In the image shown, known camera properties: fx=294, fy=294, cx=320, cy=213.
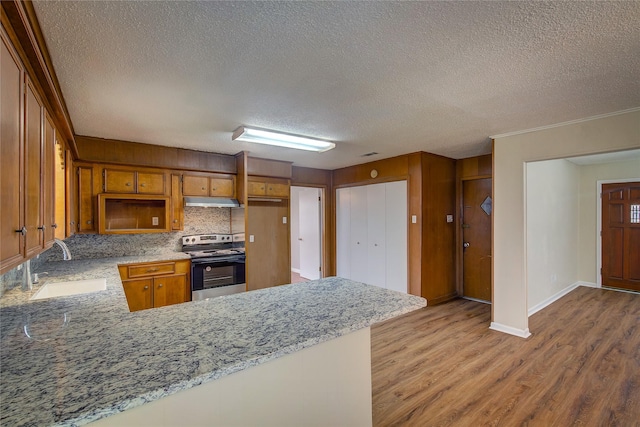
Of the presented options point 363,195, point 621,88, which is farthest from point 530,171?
point 363,195

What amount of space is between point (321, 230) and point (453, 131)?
10.8 ft

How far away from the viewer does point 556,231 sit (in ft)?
15.7

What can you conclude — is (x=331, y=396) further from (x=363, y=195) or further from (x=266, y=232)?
(x=363, y=195)

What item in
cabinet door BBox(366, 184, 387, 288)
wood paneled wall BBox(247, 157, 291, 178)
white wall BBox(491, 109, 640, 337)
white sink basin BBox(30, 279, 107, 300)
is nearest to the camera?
white sink basin BBox(30, 279, 107, 300)

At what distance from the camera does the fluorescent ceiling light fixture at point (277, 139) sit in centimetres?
300

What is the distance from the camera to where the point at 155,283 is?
354cm

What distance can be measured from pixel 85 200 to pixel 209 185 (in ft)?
4.65

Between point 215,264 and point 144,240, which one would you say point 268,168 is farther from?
point 144,240

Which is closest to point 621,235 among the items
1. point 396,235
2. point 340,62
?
point 396,235

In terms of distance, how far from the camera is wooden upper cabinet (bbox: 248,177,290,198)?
4548 mm

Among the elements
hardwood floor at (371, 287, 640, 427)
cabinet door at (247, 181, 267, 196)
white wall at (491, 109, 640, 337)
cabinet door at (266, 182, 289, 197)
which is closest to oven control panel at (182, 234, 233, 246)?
cabinet door at (247, 181, 267, 196)

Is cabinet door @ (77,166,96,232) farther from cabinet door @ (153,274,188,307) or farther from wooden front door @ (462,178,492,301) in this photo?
wooden front door @ (462,178,492,301)

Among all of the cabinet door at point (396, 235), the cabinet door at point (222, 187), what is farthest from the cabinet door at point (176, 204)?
the cabinet door at point (396, 235)

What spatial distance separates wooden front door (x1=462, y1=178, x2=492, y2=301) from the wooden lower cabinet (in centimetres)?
428
